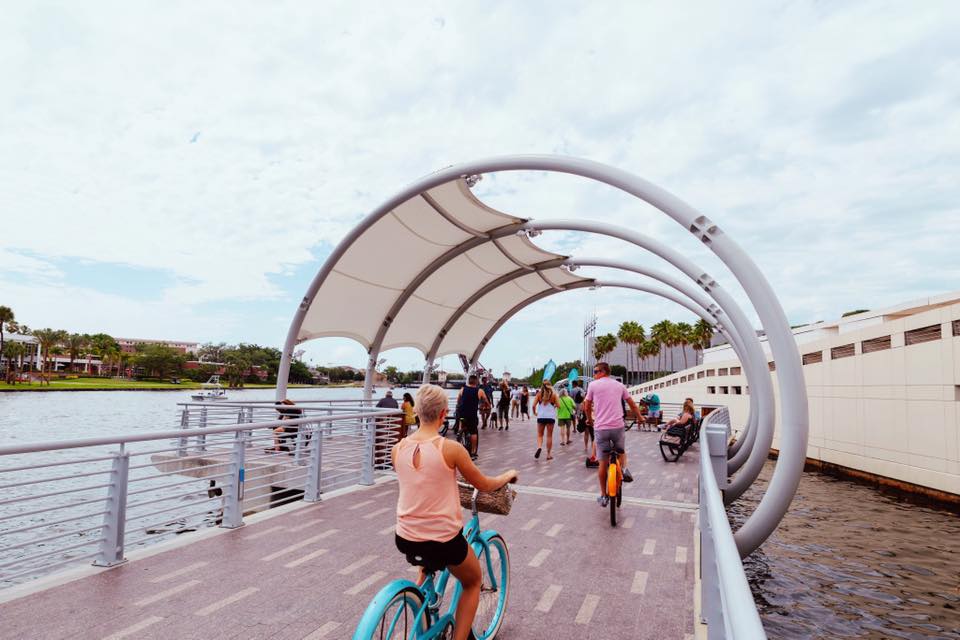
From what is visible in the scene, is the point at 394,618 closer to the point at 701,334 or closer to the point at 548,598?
the point at 548,598

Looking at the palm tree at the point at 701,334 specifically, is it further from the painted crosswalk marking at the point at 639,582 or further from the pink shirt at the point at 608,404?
the painted crosswalk marking at the point at 639,582

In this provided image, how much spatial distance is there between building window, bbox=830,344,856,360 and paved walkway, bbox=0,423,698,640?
11516 mm

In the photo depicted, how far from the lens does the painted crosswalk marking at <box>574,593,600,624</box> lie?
402cm

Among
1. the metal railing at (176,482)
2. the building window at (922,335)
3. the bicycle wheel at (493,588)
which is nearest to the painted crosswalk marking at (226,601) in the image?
the metal railing at (176,482)

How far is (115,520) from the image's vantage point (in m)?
4.77

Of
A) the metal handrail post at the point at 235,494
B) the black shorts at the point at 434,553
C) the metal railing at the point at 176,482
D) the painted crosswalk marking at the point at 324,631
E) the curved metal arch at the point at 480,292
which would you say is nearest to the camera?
the black shorts at the point at 434,553

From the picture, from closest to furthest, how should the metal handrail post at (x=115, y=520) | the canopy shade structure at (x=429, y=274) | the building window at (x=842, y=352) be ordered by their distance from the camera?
1. the metal handrail post at (x=115, y=520)
2. the canopy shade structure at (x=429, y=274)
3. the building window at (x=842, y=352)

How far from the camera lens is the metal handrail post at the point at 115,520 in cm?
472

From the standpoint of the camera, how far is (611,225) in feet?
47.9

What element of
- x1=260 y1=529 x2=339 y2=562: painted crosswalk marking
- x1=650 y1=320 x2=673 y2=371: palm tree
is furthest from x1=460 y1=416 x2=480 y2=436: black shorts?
x1=650 y1=320 x2=673 y2=371: palm tree

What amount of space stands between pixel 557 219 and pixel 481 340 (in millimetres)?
11457

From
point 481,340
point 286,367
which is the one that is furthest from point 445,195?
point 481,340

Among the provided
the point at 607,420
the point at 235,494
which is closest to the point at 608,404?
the point at 607,420

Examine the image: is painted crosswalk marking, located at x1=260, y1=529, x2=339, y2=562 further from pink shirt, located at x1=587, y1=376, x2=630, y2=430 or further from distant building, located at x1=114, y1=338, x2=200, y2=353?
distant building, located at x1=114, y1=338, x2=200, y2=353
